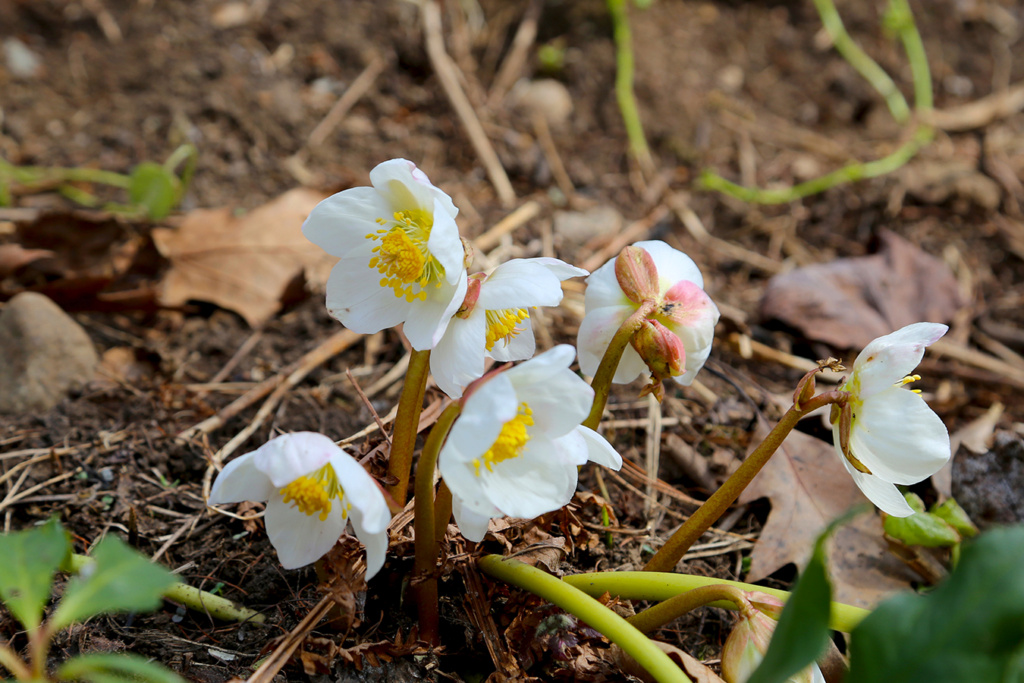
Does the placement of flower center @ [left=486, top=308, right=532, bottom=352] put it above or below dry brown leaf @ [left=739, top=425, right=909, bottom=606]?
above

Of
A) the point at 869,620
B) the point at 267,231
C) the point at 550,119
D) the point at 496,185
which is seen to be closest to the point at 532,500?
the point at 869,620

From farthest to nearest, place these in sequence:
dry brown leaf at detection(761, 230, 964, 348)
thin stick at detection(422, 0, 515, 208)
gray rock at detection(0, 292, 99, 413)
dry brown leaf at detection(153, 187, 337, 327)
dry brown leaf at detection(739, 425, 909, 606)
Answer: thin stick at detection(422, 0, 515, 208) < dry brown leaf at detection(761, 230, 964, 348) < dry brown leaf at detection(153, 187, 337, 327) < gray rock at detection(0, 292, 99, 413) < dry brown leaf at detection(739, 425, 909, 606)

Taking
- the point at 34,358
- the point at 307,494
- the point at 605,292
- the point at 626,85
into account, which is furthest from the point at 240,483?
the point at 626,85

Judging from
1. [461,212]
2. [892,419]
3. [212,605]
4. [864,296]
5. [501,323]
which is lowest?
[864,296]

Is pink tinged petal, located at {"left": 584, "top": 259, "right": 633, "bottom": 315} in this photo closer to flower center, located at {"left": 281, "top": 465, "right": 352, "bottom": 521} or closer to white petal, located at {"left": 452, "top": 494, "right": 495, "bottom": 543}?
white petal, located at {"left": 452, "top": 494, "right": 495, "bottom": 543}

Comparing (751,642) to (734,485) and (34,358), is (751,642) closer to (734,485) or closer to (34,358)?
(734,485)

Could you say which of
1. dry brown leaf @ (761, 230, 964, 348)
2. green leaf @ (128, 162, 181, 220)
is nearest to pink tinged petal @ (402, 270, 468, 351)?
dry brown leaf @ (761, 230, 964, 348)

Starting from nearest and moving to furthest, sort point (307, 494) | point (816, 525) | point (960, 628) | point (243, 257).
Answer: point (960, 628) → point (307, 494) → point (816, 525) → point (243, 257)

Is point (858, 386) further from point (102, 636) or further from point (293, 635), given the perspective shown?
point (102, 636)
